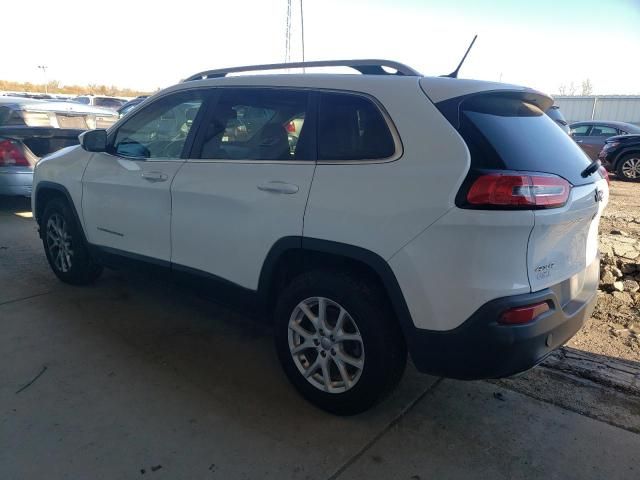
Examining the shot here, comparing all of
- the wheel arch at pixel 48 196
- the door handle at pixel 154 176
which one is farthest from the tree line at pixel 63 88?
the door handle at pixel 154 176

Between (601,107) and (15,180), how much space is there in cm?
2936

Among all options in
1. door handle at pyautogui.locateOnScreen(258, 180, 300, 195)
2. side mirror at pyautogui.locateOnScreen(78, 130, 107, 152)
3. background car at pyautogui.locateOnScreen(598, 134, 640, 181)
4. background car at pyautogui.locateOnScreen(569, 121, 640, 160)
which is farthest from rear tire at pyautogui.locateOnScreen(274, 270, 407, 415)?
background car at pyautogui.locateOnScreen(569, 121, 640, 160)

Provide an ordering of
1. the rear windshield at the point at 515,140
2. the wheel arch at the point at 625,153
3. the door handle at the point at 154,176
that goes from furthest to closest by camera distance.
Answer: the wheel arch at the point at 625,153
the door handle at the point at 154,176
the rear windshield at the point at 515,140

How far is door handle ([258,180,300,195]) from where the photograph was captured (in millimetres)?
2816

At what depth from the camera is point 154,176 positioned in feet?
11.8

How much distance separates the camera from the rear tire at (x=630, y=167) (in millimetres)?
12398

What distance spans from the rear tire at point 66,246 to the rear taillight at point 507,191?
11.3ft


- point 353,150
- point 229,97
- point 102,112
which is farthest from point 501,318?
point 102,112

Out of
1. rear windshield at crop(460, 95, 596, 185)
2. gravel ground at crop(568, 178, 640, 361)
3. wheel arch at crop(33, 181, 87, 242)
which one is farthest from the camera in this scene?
wheel arch at crop(33, 181, 87, 242)

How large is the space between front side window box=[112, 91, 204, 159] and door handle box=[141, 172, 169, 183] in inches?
5.4

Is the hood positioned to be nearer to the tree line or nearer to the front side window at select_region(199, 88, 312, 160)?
the front side window at select_region(199, 88, 312, 160)

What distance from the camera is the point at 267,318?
323 cm

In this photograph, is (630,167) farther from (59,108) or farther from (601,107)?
(601,107)

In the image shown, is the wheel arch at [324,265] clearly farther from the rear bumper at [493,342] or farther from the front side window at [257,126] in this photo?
the front side window at [257,126]
